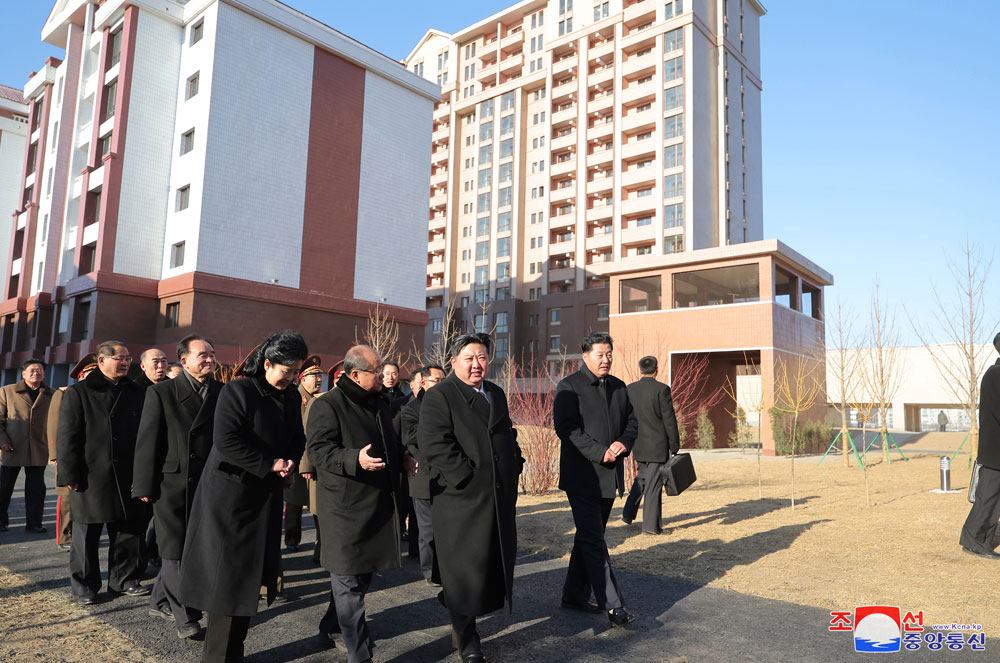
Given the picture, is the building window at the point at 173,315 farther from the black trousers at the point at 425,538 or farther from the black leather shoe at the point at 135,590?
the black trousers at the point at 425,538

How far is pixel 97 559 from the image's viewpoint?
210 inches

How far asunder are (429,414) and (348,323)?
97.9 ft

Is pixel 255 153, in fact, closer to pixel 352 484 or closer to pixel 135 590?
pixel 135 590

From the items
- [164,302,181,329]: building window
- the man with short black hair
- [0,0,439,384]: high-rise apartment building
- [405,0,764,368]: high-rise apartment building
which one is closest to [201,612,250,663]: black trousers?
the man with short black hair

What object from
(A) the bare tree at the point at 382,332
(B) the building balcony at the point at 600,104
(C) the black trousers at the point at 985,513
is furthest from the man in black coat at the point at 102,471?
(B) the building balcony at the point at 600,104

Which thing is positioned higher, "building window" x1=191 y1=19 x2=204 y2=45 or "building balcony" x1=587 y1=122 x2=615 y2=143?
"building balcony" x1=587 y1=122 x2=615 y2=143

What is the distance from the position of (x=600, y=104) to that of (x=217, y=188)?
34.7 meters

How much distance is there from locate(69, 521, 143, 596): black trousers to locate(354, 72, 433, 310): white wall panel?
29.1 metres

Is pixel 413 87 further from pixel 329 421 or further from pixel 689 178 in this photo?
pixel 329 421

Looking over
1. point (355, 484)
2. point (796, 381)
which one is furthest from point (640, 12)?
point (355, 484)

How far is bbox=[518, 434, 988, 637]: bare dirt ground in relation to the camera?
5.60 metres

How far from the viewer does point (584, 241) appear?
180 feet

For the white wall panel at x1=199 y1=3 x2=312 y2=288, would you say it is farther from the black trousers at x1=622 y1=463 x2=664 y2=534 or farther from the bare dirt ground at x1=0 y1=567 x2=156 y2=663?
the bare dirt ground at x1=0 y1=567 x2=156 y2=663

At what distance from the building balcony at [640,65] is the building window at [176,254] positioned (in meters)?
37.6
